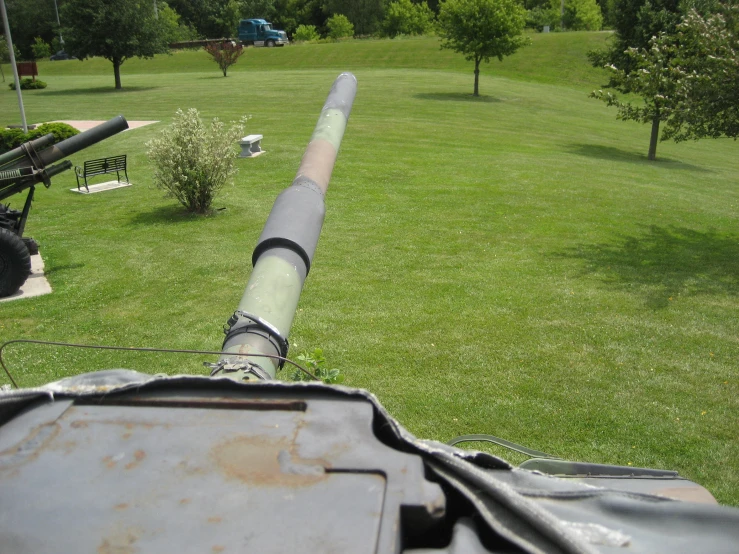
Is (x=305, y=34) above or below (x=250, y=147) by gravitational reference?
above

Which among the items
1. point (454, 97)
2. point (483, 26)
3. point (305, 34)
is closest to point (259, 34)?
point (305, 34)

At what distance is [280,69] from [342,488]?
54545mm

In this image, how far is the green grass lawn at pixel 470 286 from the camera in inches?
286

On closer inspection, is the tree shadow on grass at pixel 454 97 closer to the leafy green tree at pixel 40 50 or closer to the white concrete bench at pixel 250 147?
the white concrete bench at pixel 250 147

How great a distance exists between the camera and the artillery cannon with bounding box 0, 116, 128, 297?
33.5 ft

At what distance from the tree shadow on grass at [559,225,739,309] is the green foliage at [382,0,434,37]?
57096 millimetres

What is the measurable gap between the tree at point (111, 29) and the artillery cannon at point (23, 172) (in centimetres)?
3281

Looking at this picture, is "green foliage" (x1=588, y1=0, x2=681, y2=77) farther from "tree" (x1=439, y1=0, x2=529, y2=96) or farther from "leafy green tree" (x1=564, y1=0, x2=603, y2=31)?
"leafy green tree" (x1=564, y1=0, x2=603, y2=31)

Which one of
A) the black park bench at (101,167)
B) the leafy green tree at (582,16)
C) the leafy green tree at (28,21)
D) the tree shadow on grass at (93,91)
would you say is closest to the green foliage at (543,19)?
the leafy green tree at (582,16)

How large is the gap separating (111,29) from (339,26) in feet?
108

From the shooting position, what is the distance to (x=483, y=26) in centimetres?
3684

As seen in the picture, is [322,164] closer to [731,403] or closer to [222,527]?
[222,527]

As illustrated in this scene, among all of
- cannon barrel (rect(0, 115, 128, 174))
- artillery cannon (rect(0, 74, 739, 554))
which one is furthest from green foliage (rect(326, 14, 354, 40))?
artillery cannon (rect(0, 74, 739, 554))

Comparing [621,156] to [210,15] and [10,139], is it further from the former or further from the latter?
[210,15]
